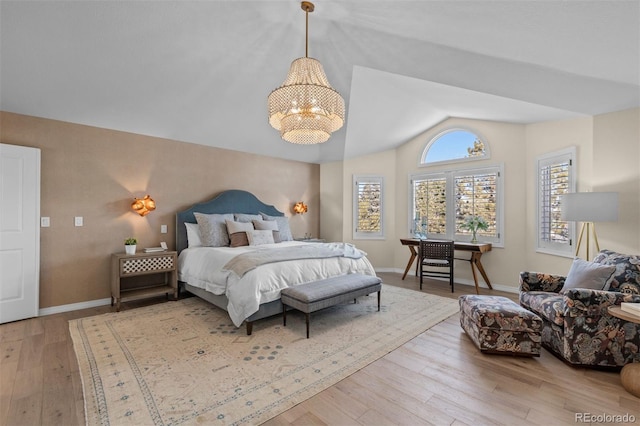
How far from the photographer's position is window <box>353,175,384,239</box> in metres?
6.19

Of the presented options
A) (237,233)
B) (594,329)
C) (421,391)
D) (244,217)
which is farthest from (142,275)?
(594,329)

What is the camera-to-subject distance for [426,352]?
8.41 ft

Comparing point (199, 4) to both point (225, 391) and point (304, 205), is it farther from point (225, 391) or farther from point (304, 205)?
point (304, 205)

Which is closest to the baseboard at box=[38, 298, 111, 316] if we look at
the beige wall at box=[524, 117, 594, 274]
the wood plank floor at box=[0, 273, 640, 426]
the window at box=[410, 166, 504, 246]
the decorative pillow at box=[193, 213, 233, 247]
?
the wood plank floor at box=[0, 273, 640, 426]

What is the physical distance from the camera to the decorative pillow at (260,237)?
447 centimetres

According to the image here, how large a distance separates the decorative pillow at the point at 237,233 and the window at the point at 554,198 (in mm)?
4493

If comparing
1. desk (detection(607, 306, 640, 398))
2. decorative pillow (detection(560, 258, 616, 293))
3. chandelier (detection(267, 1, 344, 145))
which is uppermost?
chandelier (detection(267, 1, 344, 145))

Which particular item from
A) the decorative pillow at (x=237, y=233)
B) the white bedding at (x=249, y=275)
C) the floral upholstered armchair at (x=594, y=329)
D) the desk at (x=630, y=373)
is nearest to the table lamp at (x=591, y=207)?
the floral upholstered armchair at (x=594, y=329)

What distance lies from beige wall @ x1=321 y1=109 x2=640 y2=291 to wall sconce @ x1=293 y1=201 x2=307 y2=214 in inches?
29.2

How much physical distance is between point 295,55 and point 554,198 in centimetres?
408

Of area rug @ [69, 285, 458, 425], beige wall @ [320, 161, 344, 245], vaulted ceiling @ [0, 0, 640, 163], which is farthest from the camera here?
beige wall @ [320, 161, 344, 245]
